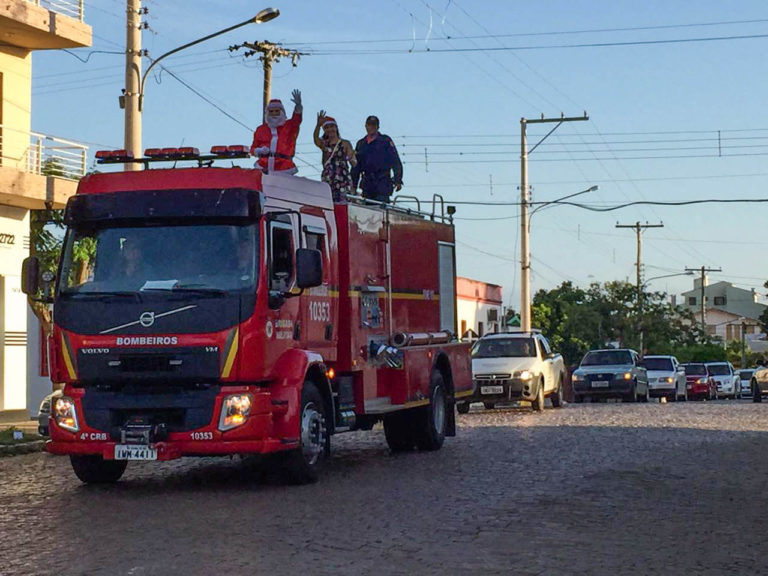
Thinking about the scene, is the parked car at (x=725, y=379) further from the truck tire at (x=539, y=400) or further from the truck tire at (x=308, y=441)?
the truck tire at (x=308, y=441)

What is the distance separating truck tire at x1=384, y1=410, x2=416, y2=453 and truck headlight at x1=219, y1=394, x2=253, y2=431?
543cm

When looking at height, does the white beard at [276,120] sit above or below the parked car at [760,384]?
above

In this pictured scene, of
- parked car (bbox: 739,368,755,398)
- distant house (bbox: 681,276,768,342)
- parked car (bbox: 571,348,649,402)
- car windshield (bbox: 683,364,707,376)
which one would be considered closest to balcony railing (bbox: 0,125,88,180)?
parked car (bbox: 571,348,649,402)

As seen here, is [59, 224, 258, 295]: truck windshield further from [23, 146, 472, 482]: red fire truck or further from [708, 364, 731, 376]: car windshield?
[708, 364, 731, 376]: car windshield

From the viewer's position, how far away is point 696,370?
56.9m

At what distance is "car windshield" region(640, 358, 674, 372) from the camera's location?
47.2 meters

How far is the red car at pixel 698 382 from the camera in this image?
2188 inches

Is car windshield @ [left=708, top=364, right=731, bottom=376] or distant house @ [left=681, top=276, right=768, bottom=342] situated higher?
distant house @ [left=681, top=276, right=768, bottom=342]

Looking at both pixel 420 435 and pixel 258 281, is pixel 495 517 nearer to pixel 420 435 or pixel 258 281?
pixel 258 281

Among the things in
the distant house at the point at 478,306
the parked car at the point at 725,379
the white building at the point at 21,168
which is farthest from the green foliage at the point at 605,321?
the white building at the point at 21,168

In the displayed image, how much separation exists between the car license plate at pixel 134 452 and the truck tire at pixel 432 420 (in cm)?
588

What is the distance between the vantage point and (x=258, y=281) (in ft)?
42.3

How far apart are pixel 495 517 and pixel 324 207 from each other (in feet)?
16.4

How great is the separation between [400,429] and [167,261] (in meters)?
5.96
